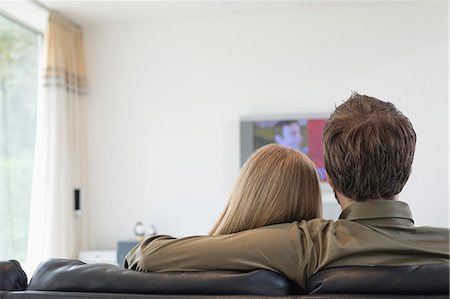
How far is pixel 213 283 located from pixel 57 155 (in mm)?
3960

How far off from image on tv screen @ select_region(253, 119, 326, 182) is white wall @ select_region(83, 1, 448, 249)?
0.12 metres

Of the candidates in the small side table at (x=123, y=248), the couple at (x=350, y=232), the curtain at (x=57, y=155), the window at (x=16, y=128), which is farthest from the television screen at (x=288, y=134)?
the couple at (x=350, y=232)

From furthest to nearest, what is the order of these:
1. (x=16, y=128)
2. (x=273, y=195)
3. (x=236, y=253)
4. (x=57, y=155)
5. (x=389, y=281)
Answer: (x=57, y=155) < (x=16, y=128) < (x=273, y=195) < (x=236, y=253) < (x=389, y=281)

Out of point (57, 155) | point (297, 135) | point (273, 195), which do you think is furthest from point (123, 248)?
point (273, 195)

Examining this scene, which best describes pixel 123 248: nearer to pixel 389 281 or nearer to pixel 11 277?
pixel 11 277

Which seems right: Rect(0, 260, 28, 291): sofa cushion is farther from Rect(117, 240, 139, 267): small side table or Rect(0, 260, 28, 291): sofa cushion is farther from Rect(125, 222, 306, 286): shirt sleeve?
Rect(117, 240, 139, 267): small side table

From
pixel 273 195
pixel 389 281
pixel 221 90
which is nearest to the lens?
pixel 389 281

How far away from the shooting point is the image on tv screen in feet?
16.6

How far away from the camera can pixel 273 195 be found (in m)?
1.66

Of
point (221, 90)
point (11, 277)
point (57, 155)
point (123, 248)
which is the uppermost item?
point (221, 90)

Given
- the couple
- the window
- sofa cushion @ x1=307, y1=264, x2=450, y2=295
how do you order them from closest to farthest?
sofa cushion @ x1=307, y1=264, x2=450, y2=295
the couple
the window

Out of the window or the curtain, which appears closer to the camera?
the window

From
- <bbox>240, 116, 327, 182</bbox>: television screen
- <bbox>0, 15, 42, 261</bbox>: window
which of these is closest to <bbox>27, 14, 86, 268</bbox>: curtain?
<bbox>0, 15, 42, 261</bbox>: window

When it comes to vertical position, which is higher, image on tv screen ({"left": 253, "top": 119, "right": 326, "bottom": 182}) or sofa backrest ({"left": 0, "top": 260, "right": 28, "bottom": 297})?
image on tv screen ({"left": 253, "top": 119, "right": 326, "bottom": 182})
